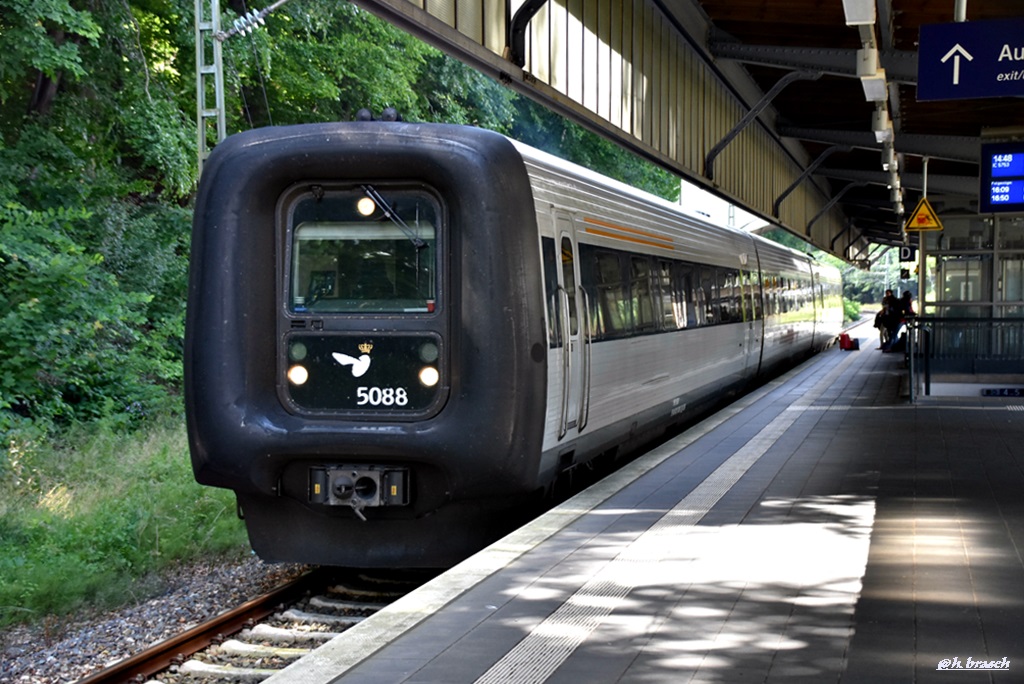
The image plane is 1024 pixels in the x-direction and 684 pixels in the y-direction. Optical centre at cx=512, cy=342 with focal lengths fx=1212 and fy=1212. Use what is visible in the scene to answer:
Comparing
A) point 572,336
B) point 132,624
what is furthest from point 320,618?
point 572,336

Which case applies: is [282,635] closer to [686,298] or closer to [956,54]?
[956,54]

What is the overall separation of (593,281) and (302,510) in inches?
129

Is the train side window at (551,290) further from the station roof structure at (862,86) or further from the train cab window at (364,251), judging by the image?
the station roof structure at (862,86)

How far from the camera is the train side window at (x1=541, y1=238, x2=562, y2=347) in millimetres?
8508

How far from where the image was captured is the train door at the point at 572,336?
8.91 meters

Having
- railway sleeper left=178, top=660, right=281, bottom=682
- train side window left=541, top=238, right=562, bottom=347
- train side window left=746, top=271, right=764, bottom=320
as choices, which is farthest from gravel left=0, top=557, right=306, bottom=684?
train side window left=746, top=271, right=764, bottom=320

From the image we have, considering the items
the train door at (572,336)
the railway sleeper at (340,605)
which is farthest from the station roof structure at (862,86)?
the railway sleeper at (340,605)

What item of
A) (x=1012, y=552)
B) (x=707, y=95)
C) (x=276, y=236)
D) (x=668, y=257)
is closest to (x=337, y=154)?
(x=276, y=236)

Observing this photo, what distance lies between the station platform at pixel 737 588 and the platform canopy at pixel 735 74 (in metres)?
3.84

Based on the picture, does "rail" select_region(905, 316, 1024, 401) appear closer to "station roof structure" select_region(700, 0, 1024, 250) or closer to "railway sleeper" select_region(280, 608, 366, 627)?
"station roof structure" select_region(700, 0, 1024, 250)

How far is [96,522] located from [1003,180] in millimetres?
12295

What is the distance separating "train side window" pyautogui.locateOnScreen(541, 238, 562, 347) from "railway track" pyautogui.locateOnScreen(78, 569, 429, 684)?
79.5 inches

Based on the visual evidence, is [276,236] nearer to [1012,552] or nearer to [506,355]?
[506,355]

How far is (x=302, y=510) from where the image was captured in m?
8.13
